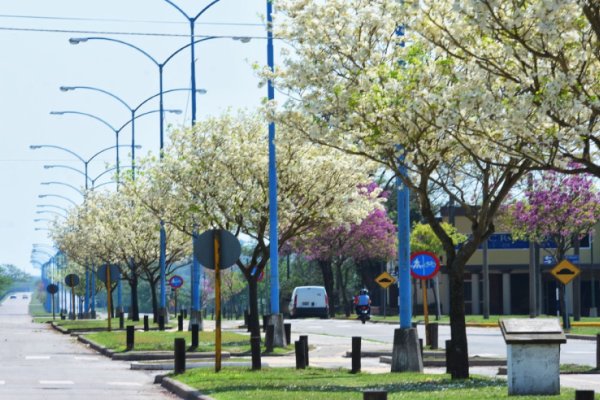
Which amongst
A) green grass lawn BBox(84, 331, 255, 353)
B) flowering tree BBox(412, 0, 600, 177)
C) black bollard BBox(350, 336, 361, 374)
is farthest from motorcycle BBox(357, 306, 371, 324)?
flowering tree BBox(412, 0, 600, 177)

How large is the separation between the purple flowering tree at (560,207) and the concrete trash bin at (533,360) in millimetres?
36719

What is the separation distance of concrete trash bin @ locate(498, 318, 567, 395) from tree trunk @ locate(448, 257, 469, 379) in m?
3.39

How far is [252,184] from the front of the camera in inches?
1534

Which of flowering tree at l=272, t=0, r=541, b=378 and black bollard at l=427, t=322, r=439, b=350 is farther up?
flowering tree at l=272, t=0, r=541, b=378

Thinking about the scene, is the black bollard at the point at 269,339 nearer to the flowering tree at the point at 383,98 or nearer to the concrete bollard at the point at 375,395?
the flowering tree at the point at 383,98

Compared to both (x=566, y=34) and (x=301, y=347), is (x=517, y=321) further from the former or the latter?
(x=301, y=347)

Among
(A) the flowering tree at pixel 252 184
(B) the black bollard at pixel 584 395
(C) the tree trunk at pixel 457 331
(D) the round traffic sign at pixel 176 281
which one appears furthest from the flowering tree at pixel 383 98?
(D) the round traffic sign at pixel 176 281

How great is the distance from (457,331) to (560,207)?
114 ft

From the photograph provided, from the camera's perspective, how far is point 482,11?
48.6ft

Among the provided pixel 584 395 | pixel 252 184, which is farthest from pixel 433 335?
pixel 584 395

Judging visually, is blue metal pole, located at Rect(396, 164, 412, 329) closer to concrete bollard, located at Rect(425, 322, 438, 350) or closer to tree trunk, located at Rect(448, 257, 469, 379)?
tree trunk, located at Rect(448, 257, 469, 379)

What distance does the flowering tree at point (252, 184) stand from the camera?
3800cm

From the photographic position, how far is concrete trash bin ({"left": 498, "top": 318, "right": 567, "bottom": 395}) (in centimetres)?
1833

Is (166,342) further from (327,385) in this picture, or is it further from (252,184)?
(327,385)
